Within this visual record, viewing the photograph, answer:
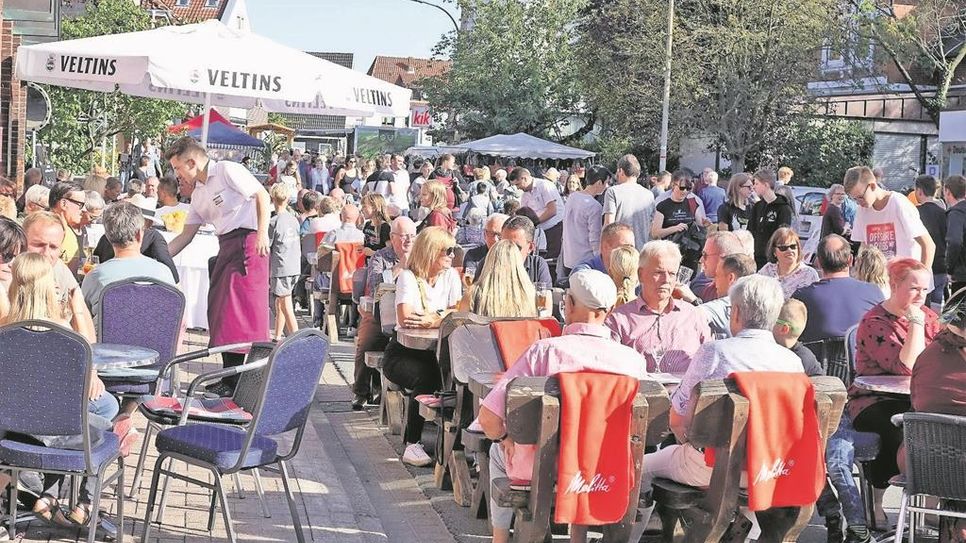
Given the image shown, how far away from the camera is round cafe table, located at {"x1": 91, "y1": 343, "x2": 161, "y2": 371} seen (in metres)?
6.36

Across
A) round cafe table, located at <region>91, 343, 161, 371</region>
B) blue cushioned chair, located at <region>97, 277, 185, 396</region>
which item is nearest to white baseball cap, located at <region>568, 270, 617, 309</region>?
round cafe table, located at <region>91, 343, 161, 371</region>

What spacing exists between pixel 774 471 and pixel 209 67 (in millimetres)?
6515

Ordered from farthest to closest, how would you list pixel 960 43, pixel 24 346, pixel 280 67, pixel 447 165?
pixel 960 43
pixel 447 165
pixel 280 67
pixel 24 346

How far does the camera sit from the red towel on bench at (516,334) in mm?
6965

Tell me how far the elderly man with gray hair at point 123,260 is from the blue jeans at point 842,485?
389cm

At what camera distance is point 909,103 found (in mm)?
49438

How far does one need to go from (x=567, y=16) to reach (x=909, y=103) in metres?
13.3

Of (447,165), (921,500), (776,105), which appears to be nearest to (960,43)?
(776,105)

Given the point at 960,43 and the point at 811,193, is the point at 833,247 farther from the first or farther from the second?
the point at 960,43

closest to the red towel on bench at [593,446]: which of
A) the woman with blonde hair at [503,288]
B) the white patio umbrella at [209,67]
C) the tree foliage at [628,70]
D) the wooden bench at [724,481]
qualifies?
the wooden bench at [724,481]

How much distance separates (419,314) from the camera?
27.6 ft

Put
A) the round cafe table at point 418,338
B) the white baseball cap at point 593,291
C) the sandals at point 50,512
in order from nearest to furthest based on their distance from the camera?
the white baseball cap at point 593,291, the sandals at point 50,512, the round cafe table at point 418,338

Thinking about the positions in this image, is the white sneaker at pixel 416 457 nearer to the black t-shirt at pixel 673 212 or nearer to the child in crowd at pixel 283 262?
the child in crowd at pixel 283 262

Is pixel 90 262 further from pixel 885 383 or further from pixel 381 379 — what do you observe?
pixel 885 383
